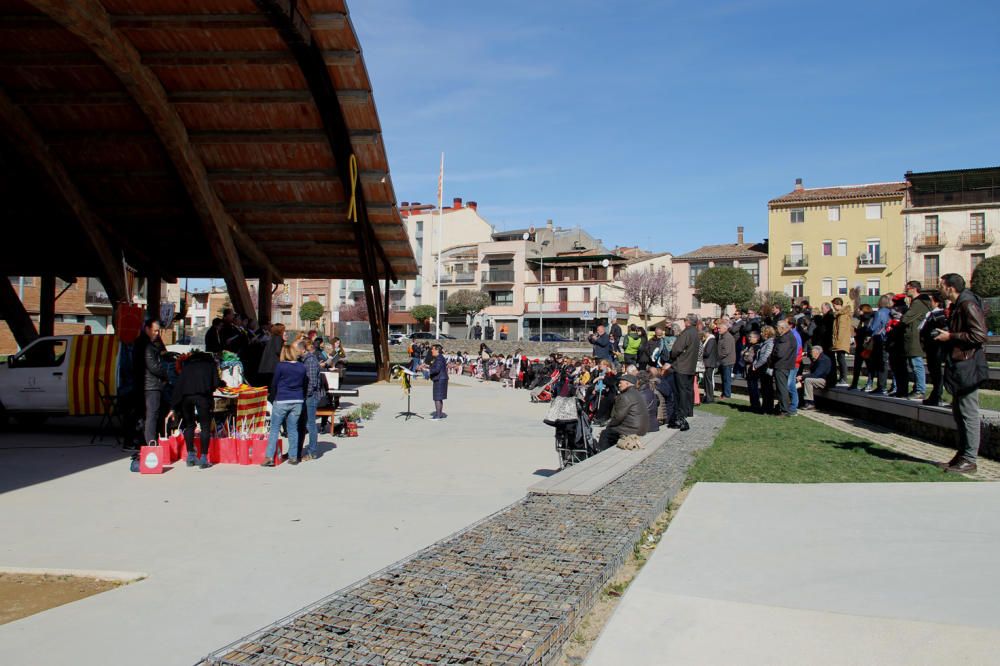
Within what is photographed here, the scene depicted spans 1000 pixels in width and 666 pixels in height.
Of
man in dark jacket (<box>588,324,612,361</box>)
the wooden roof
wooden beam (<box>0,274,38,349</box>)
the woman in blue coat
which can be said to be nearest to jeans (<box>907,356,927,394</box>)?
man in dark jacket (<box>588,324,612,361</box>)

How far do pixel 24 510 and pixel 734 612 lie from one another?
6.22 meters

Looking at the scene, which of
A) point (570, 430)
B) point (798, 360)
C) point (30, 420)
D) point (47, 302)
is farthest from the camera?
point (47, 302)

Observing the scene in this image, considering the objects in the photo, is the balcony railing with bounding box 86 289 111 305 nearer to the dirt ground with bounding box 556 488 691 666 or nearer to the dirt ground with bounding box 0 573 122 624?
the dirt ground with bounding box 0 573 122 624

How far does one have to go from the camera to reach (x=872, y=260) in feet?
195

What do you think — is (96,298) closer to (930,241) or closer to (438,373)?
(438,373)

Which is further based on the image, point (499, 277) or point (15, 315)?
point (499, 277)

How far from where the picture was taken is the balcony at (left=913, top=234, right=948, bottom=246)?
56875mm

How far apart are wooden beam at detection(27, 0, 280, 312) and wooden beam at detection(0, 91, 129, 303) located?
9.14 ft

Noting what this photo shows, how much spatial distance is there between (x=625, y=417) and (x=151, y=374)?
5808mm


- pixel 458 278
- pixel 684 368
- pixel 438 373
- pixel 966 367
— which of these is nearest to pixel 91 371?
pixel 438 373

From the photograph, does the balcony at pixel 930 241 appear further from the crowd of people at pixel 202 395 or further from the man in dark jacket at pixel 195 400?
the man in dark jacket at pixel 195 400

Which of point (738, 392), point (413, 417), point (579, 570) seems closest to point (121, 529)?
point (579, 570)

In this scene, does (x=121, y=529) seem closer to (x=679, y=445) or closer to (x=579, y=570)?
(x=579, y=570)

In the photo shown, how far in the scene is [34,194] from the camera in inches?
775
